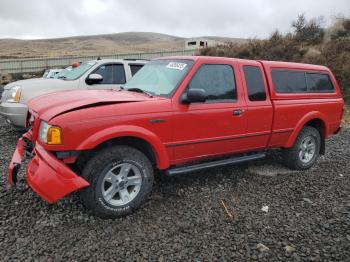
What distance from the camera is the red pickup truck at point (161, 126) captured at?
3.64m

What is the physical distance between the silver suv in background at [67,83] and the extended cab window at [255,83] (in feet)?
10.7

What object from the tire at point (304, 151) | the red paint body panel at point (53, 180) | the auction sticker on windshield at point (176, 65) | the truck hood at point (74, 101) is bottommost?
the tire at point (304, 151)

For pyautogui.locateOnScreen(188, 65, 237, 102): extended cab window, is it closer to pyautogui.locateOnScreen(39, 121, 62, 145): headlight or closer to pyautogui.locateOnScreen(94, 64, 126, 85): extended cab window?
pyautogui.locateOnScreen(39, 121, 62, 145): headlight

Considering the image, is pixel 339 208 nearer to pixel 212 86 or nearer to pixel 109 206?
pixel 212 86

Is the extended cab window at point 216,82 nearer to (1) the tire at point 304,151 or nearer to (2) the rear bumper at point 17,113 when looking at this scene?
(1) the tire at point 304,151

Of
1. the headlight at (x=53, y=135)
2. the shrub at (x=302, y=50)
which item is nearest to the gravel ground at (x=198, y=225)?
the headlight at (x=53, y=135)

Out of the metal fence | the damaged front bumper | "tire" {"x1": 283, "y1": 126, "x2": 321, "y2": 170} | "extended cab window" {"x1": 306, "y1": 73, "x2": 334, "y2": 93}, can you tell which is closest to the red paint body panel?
the damaged front bumper

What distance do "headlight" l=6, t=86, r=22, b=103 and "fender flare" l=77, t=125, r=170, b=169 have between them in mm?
4309

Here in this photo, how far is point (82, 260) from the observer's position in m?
3.12

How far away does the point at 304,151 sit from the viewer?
19.9 ft

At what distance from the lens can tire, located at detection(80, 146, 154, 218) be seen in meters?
3.71

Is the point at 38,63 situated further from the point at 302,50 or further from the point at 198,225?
the point at 198,225

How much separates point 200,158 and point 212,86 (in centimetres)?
99

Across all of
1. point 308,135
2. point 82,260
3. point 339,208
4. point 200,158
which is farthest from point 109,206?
point 308,135
